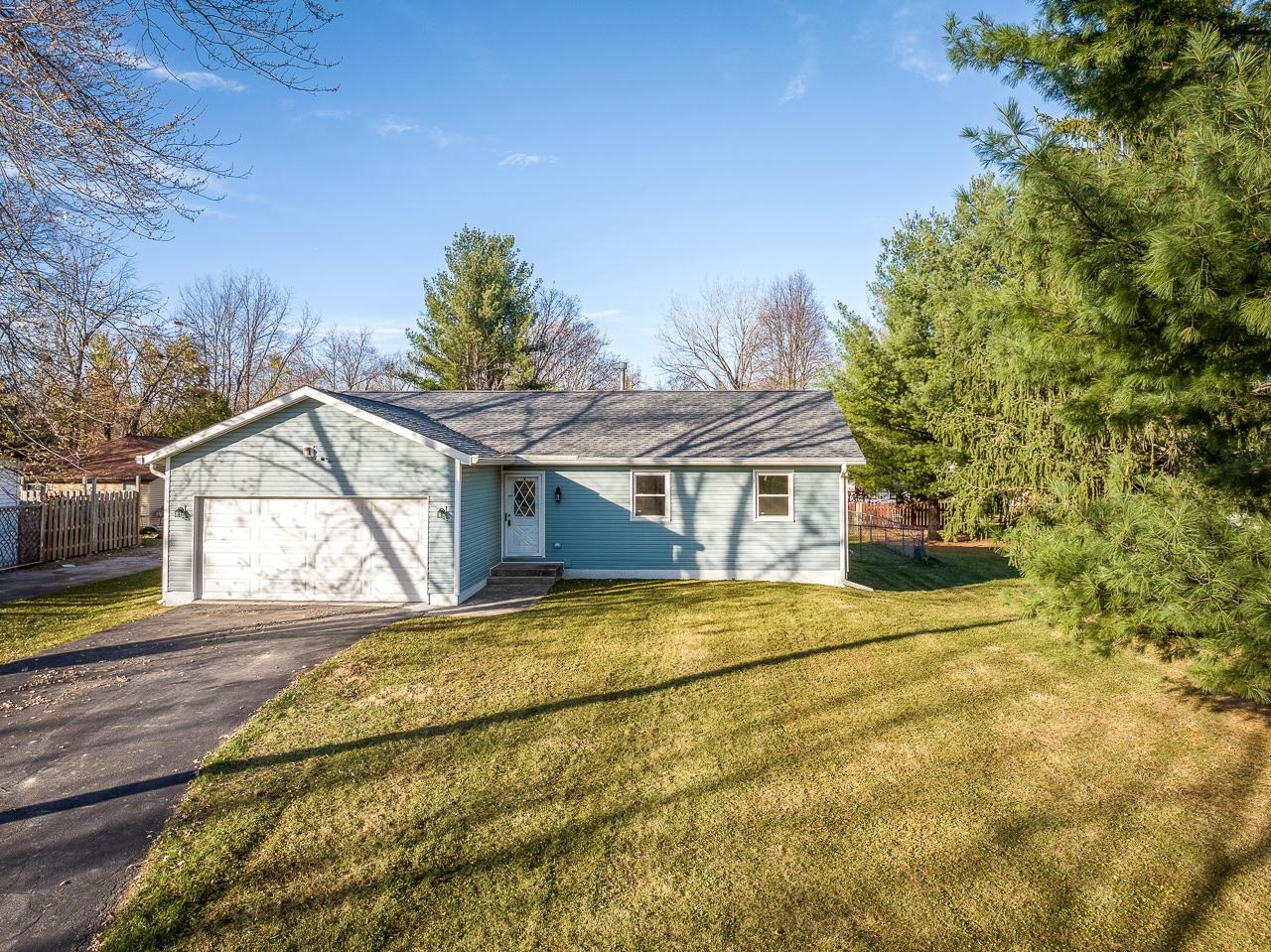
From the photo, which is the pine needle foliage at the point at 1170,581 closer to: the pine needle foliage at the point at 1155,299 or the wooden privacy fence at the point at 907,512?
the pine needle foliage at the point at 1155,299

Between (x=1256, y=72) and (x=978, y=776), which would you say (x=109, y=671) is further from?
(x=1256, y=72)

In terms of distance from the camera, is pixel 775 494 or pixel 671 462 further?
pixel 775 494

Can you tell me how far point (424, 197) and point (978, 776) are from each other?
1644cm

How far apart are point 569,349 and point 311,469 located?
28465mm

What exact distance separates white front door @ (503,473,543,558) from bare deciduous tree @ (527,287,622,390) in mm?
20808

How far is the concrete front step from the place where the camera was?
12891 mm

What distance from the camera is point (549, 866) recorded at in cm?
389

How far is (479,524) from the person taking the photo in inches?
479

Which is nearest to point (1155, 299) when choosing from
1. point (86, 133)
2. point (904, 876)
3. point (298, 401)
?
point (904, 876)

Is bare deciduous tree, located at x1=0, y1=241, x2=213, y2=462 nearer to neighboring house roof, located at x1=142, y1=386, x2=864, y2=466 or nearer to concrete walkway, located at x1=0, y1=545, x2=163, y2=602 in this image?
neighboring house roof, located at x1=142, y1=386, x2=864, y2=466

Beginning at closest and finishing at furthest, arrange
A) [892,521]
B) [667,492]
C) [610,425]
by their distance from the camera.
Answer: [667,492], [610,425], [892,521]

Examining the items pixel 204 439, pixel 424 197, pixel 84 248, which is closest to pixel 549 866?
pixel 84 248

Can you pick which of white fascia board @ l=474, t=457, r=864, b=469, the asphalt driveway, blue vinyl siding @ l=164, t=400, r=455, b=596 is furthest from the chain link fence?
white fascia board @ l=474, t=457, r=864, b=469

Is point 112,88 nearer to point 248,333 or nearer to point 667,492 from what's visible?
point 667,492
